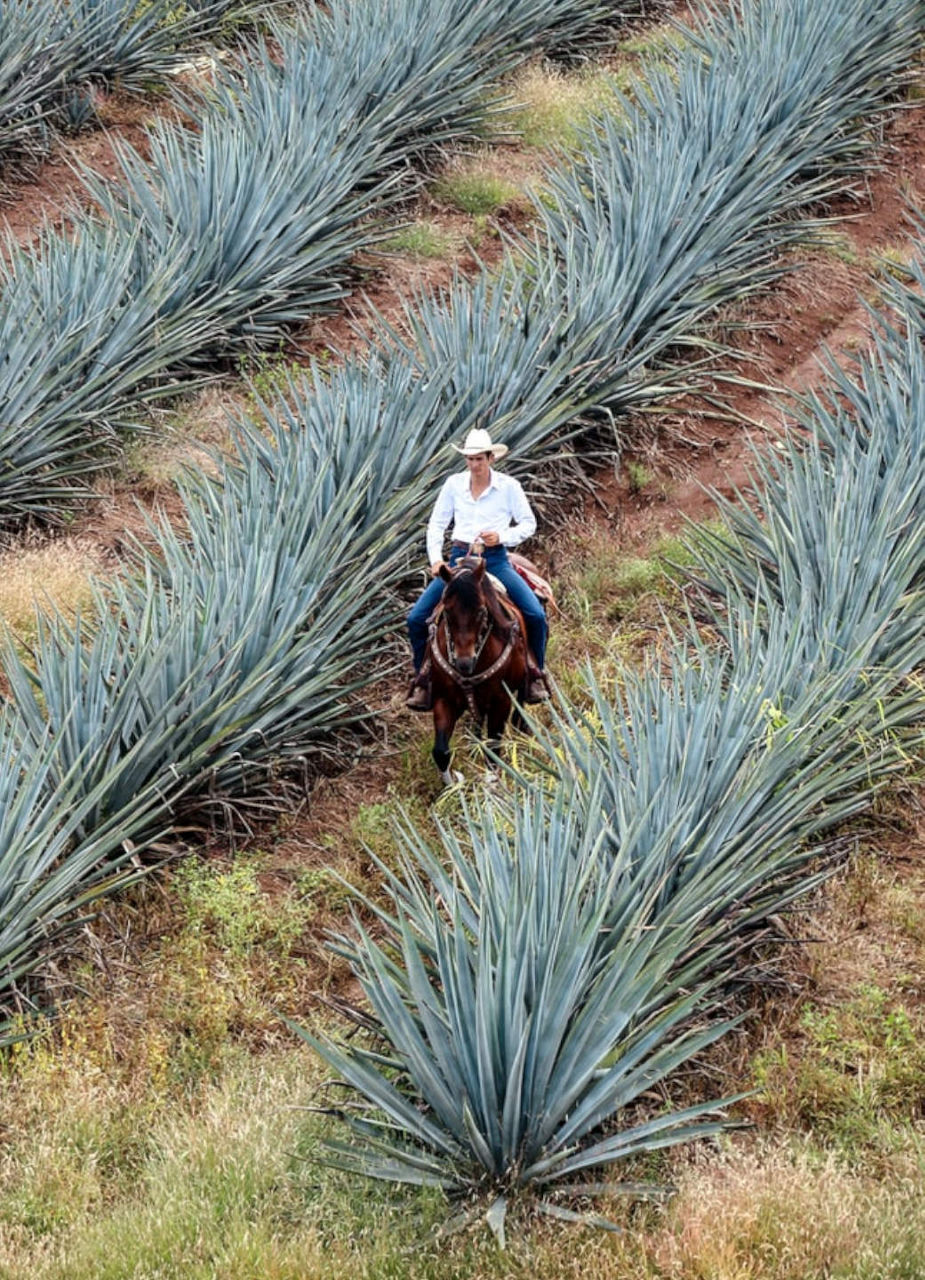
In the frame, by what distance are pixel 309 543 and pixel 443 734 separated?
5.16ft

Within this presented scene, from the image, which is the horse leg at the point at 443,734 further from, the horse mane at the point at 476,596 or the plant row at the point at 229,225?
the plant row at the point at 229,225

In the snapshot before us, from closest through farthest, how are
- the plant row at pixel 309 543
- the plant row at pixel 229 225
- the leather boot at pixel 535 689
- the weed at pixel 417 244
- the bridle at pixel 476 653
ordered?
1. the plant row at pixel 309 543
2. the bridle at pixel 476 653
3. the leather boot at pixel 535 689
4. the plant row at pixel 229 225
5. the weed at pixel 417 244

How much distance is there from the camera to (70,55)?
1836cm

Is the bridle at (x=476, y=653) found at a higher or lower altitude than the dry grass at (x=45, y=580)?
higher

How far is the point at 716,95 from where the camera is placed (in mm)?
16828

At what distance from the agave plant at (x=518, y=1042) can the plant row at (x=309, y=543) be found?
2002 millimetres

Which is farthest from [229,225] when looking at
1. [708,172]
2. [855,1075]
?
[855,1075]

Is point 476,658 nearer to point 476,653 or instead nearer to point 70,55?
point 476,653

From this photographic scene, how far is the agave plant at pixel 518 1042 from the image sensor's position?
6.88 metres

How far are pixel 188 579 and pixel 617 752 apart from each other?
3.06 meters

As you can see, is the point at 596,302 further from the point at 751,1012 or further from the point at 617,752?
the point at 751,1012

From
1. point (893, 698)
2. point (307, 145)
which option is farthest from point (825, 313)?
point (893, 698)

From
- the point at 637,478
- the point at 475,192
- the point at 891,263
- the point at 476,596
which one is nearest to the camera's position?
the point at 476,596

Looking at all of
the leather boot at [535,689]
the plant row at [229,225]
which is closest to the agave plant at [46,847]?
the leather boot at [535,689]
